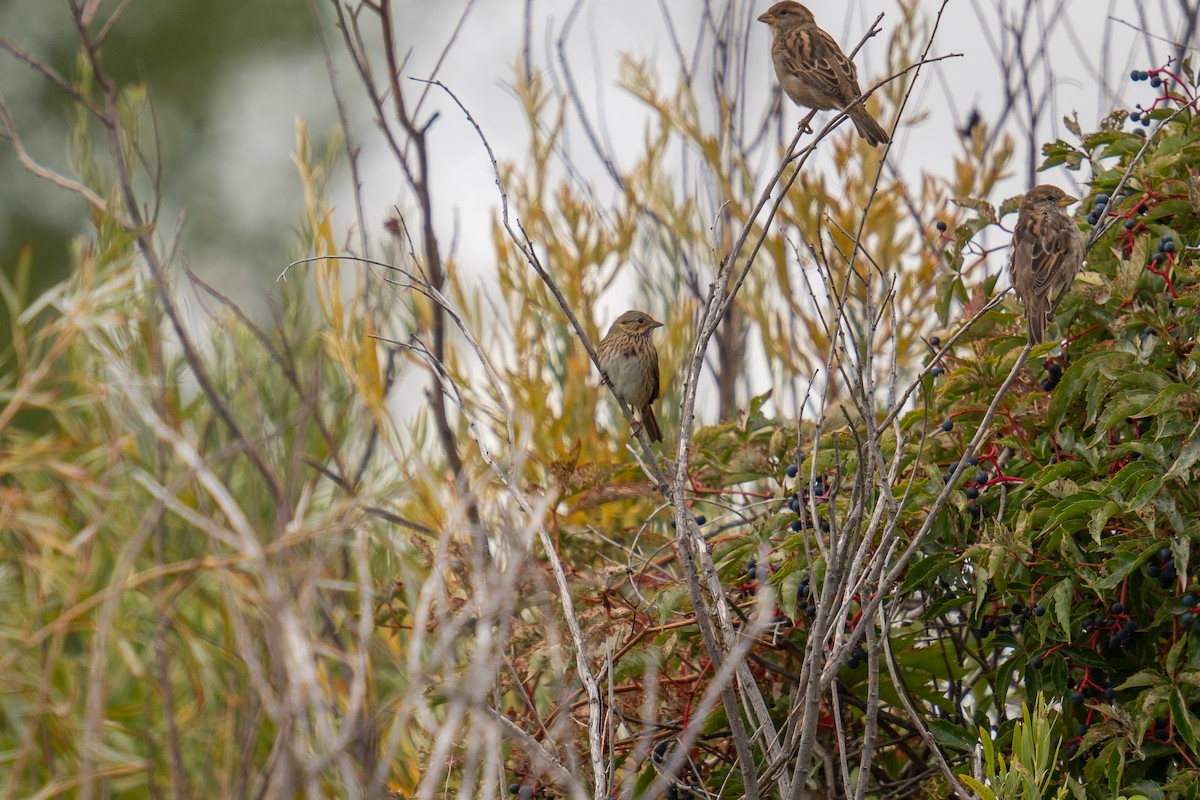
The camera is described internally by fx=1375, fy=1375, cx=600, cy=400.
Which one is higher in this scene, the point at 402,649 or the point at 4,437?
the point at 4,437

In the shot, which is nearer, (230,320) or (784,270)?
(230,320)

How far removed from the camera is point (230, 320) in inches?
173

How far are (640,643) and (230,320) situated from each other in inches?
77.4

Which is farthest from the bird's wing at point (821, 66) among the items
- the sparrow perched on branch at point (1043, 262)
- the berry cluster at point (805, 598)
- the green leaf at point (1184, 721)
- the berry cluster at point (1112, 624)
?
the green leaf at point (1184, 721)

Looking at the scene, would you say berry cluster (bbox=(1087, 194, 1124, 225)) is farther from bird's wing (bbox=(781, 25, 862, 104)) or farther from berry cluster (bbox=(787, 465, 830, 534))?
bird's wing (bbox=(781, 25, 862, 104))

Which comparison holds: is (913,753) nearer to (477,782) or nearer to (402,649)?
(477,782)

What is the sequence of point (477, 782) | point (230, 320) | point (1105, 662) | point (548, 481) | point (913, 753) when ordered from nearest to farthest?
point (1105, 662) < point (913, 753) < point (477, 782) < point (548, 481) < point (230, 320)

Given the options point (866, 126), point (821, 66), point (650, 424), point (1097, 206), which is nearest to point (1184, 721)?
point (1097, 206)

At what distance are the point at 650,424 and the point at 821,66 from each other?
1.35 metres

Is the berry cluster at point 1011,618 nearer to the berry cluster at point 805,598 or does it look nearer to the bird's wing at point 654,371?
the berry cluster at point 805,598

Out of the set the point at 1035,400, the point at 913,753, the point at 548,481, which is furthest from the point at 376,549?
the point at 1035,400

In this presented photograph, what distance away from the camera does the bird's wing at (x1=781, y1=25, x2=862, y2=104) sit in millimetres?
4488

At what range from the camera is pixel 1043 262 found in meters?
3.07

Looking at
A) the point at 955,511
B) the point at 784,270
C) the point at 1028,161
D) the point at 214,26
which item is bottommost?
the point at 955,511
